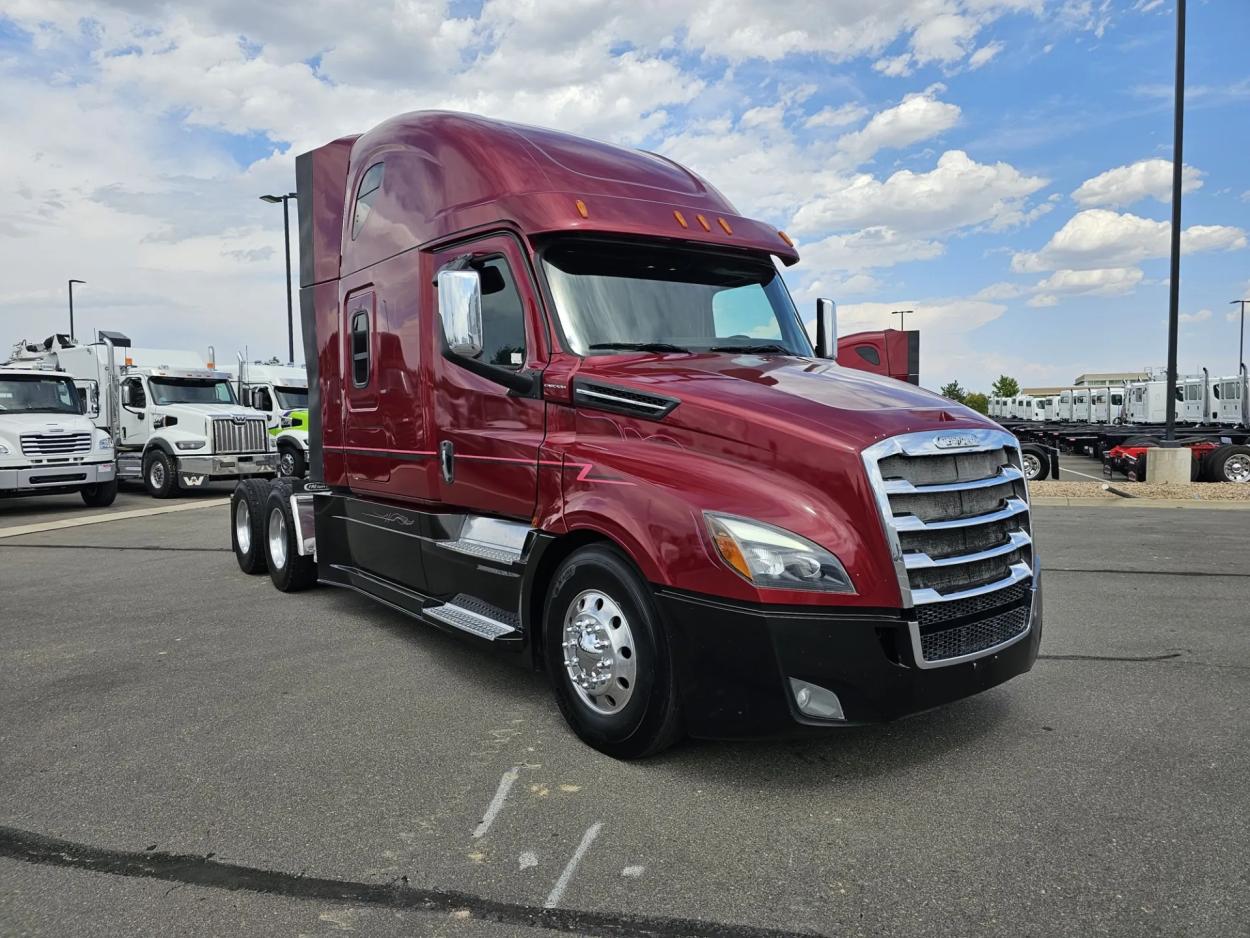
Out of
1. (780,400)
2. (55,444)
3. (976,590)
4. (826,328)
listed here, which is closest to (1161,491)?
(826,328)

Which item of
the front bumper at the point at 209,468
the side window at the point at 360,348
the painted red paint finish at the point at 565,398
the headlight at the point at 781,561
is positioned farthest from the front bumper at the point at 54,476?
the headlight at the point at 781,561

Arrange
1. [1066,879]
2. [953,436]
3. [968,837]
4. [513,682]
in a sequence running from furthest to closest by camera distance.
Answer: [513,682]
[953,436]
[968,837]
[1066,879]

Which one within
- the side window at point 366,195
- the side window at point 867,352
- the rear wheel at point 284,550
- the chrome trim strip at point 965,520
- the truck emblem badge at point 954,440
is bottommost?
the rear wheel at point 284,550

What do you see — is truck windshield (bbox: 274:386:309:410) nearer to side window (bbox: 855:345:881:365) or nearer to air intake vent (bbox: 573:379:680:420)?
side window (bbox: 855:345:881:365)

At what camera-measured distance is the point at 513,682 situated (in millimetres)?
5094

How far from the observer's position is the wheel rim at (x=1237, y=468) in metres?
19.3

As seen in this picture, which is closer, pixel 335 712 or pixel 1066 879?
pixel 1066 879

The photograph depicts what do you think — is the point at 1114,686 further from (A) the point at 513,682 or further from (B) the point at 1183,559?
(B) the point at 1183,559

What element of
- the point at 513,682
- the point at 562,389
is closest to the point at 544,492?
the point at 562,389

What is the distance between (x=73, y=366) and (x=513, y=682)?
18.6m

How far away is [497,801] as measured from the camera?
3533mm

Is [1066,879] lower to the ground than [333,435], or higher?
lower

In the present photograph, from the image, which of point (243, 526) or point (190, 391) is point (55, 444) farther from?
point (243, 526)

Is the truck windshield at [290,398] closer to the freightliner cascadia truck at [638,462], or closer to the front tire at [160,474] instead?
the front tire at [160,474]
